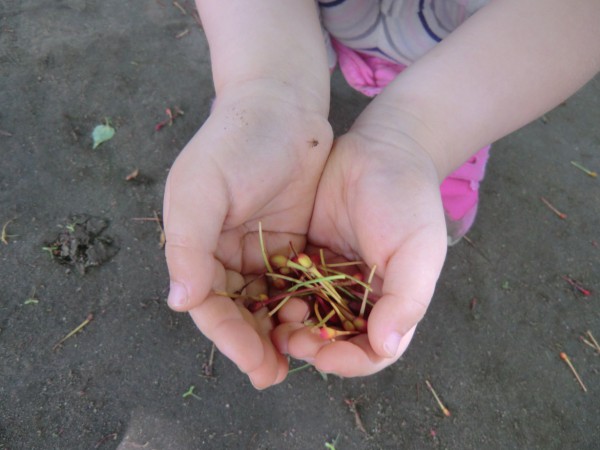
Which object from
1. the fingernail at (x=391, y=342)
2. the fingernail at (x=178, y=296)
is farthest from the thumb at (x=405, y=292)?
the fingernail at (x=178, y=296)

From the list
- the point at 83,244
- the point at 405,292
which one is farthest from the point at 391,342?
the point at 83,244

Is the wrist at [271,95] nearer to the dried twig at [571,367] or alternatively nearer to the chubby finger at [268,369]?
the chubby finger at [268,369]

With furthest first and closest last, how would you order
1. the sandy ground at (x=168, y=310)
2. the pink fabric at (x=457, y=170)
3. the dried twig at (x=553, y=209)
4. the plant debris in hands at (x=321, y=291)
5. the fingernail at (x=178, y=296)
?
the dried twig at (x=553, y=209) < the pink fabric at (x=457, y=170) < the sandy ground at (x=168, y=310) < the plant debris in hands at (x=321, y=291) < the fingernail at (x=178, y=296)

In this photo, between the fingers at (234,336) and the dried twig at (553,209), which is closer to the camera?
the fingers at (234,336)

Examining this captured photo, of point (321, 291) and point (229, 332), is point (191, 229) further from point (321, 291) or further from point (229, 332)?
point (321, 291)

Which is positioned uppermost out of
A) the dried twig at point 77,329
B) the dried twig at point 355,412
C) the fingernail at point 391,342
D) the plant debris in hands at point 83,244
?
the fingernail at point 391,342

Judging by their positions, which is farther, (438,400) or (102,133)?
(102,133)

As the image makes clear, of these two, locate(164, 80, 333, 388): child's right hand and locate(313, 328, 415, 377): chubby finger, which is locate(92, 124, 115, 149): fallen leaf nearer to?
Result: locate(164, 80, 333, 388): child's right hand

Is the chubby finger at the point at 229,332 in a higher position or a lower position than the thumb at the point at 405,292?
lower
